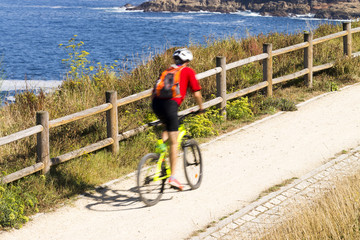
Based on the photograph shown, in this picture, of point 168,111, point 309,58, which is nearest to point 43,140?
point 168,111

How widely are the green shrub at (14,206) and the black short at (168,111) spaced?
1989 mm

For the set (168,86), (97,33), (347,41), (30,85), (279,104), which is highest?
(347,41)

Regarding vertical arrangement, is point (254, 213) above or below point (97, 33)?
below

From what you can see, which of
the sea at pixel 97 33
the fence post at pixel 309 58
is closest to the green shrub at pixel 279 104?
the fence post at pixel 309 58

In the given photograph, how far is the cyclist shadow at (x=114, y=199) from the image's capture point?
7.03 m

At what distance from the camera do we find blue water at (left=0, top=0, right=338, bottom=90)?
152 feet

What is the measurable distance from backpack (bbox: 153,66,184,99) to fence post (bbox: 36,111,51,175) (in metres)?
1.72

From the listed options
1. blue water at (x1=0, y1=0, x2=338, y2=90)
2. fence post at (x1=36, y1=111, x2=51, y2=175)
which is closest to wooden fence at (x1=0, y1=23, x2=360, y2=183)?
A: fence post at (x1=36, y1=111, x2=51, y2=175)

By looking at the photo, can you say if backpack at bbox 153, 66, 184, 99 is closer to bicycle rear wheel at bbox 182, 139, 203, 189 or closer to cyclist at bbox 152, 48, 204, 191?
cyclist at bbox 152, 48, 204, 191

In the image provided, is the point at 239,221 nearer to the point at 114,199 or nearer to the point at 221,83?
the point at 114,199

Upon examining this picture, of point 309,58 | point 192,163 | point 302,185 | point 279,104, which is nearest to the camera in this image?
point 302,185

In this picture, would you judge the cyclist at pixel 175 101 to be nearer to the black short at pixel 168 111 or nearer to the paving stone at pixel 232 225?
the black short at pixel 168 111

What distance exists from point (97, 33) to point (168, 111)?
66.5 m

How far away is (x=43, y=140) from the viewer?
7.33 m
